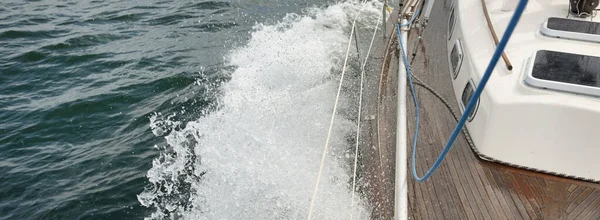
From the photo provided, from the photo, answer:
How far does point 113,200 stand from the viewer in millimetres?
4879

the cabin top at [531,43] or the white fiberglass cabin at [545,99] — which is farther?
the cabin top at [531,43]

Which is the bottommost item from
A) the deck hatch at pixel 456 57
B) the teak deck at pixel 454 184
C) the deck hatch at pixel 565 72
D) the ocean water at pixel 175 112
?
the ocean water at pixel 175 112

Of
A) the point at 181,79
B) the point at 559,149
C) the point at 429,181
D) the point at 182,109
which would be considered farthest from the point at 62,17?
the point at 559,149

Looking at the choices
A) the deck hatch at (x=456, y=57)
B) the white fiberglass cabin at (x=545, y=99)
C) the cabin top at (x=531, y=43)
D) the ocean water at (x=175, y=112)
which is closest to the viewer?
the white fiberglass cabin at (x=545, y=99)

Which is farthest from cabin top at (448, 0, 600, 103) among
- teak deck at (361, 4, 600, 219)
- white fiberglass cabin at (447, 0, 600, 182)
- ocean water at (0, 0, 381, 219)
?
ocean water at (0, 0, 381, 219)

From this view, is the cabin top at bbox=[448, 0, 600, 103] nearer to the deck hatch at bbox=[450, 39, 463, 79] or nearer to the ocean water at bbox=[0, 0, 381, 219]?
the deck hatch at bbox=[450, 39, 463, 79]

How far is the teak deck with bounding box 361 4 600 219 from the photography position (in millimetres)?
3041

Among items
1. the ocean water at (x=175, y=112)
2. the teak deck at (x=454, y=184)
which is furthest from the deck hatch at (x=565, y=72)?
the ocean water at (x=175, y=112)

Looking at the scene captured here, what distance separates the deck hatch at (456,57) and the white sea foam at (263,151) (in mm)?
1355

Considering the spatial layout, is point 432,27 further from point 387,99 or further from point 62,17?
point 62,17

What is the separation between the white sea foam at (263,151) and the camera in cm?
425

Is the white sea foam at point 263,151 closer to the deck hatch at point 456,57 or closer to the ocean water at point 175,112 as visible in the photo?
the ocean water at point 175,112

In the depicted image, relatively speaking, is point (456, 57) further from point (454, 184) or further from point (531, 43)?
point (454, 184)

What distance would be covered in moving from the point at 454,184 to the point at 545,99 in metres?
0.91
